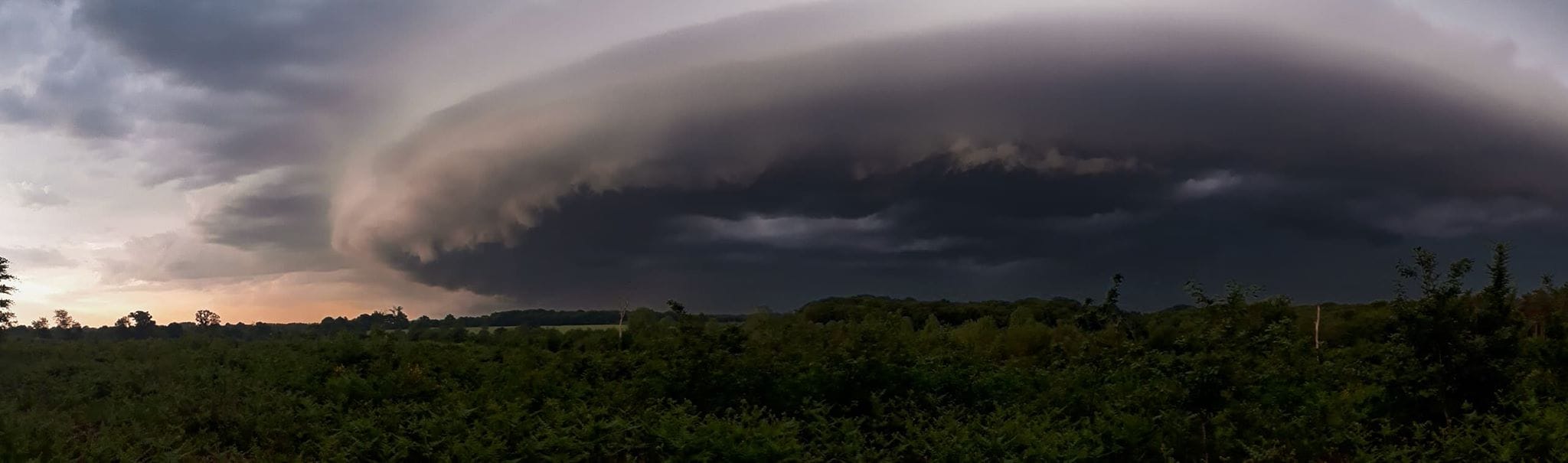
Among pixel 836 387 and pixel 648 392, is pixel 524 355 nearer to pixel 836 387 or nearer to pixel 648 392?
pixel 648 392

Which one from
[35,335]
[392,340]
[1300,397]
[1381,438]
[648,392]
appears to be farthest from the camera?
[35,335]

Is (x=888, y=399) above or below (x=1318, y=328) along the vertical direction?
below

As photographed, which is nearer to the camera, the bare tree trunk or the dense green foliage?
the dense green foliage

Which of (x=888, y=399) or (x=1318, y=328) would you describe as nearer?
(x=888, y=399)

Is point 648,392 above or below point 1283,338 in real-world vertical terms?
below

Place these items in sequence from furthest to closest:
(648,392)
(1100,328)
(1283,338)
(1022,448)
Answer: (1100,328), (648,392), (1283,338), (1022,448)

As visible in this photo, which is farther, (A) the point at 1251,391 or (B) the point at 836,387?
(B) the point at 836,387

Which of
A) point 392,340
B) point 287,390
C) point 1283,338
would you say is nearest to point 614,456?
point 1283,338

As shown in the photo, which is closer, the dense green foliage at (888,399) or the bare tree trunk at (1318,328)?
the dense green foliage at (888,399)
